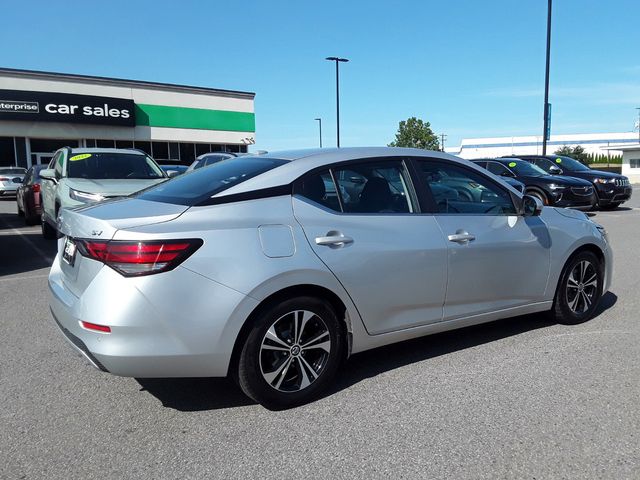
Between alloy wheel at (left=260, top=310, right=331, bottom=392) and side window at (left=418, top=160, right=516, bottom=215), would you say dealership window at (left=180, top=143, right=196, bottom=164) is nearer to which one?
side window at (left=418, top=160, right=516, bottom=215)

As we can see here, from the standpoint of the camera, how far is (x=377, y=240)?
3.70 metres

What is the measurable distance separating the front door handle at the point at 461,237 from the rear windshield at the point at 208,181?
52.6 inches

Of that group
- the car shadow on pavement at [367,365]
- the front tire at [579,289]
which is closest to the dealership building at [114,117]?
the car shadow on pavement at [367,365]

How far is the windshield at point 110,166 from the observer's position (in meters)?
9.41

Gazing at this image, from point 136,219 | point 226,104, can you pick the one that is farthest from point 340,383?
point 226,104

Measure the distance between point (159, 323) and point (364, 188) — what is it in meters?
1.69

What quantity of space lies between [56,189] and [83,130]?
27117 mm

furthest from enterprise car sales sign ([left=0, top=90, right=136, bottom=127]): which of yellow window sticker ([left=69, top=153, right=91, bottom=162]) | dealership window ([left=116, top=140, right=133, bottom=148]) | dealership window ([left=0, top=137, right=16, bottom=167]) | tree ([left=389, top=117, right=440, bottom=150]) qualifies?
tree ([left=389, top=117, right=440, bottom=150])

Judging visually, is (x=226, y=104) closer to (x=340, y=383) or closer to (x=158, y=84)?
(x=158, y=84)

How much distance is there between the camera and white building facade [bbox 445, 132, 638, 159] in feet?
310

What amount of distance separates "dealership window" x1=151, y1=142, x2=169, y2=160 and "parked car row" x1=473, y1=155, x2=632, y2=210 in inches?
1019

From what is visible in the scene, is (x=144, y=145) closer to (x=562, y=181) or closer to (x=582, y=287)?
(x=562, y=181)

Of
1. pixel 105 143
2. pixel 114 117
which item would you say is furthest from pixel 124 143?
pixel 114 117

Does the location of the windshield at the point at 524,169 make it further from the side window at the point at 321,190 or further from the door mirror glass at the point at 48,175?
the side window at the point at 321,190
